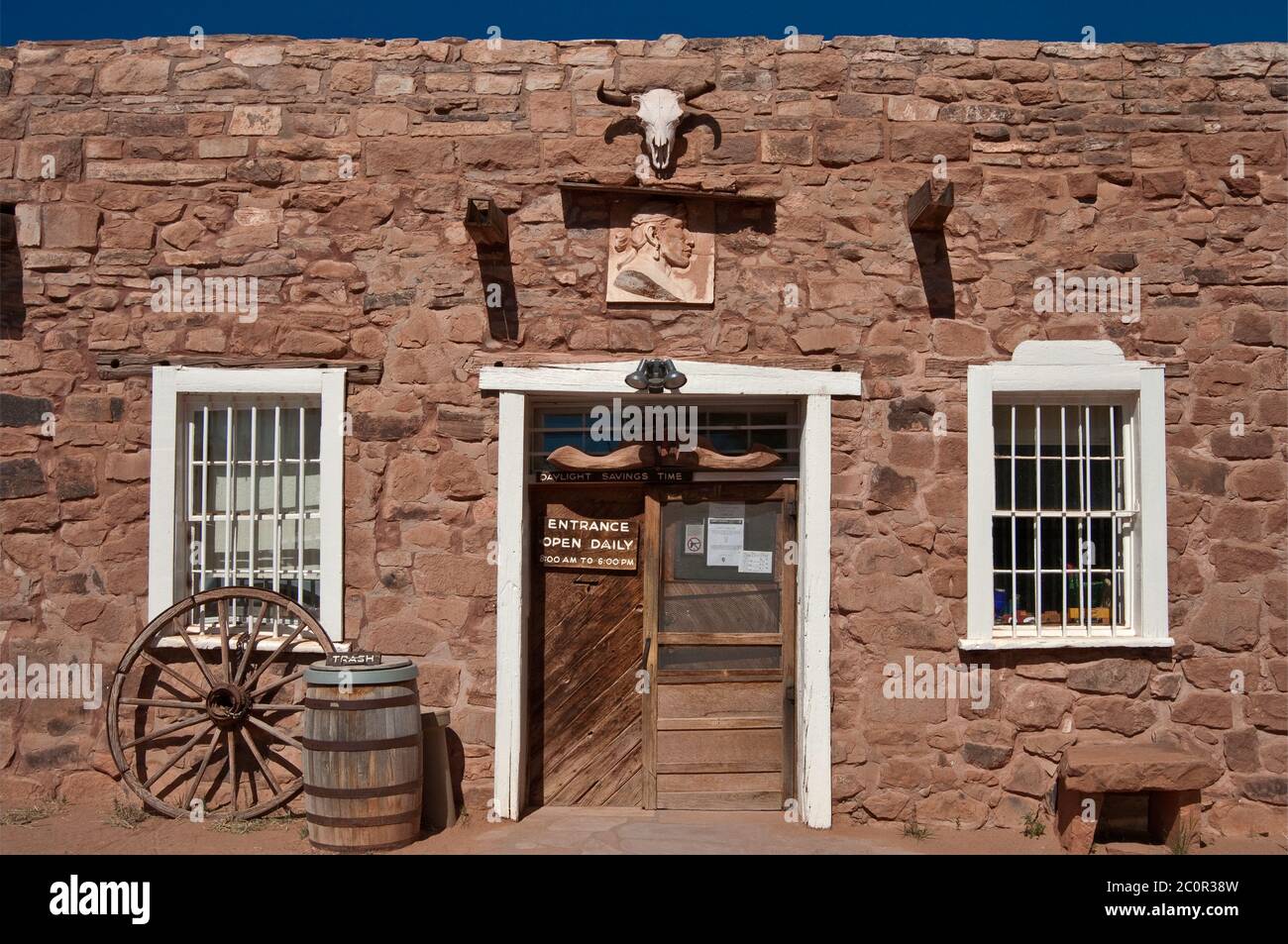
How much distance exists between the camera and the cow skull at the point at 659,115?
6.35 metres

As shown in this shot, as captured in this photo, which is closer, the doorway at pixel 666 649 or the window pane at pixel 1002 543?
the window pane at pixel 1002 543

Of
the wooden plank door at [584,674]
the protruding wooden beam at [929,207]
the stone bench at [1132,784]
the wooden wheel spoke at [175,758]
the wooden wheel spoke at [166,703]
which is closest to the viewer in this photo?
the stone bench at [1132,784]

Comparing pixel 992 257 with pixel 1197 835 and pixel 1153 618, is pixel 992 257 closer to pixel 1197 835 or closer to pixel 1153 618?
pixel 1153 618

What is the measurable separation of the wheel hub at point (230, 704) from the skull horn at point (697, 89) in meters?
3.99

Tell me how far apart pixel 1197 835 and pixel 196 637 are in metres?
5.41

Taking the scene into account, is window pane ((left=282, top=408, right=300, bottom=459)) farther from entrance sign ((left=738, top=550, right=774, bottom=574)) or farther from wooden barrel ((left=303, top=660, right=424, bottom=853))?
entrance sign ((left=738, top=550, right=774, bottom=574))

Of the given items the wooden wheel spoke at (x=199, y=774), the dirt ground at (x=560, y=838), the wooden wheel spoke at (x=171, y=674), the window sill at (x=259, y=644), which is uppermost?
the window sill at (x=259, y=644)

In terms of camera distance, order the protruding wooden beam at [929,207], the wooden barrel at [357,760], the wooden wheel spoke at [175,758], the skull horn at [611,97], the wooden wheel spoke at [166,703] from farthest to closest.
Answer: the skull horn at [611,97] → the wooden wheel spoke at [175,758] → the wooden wheel spoke at [166,703] → the protruding wooden beam at [929,207] → the wooden barrel at [357,760]

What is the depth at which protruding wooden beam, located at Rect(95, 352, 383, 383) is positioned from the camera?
6324 millimetres

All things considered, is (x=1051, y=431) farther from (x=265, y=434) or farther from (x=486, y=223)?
(x=265, y=434)

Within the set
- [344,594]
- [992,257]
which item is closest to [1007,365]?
[992,257]

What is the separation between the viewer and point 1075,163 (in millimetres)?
6441

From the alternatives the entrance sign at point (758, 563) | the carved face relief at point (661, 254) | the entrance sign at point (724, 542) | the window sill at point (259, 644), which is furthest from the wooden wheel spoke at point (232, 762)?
the carved face relief at point (661, 254)

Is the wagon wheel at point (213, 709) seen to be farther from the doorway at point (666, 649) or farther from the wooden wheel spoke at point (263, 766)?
the doorway at point (666, 649)
